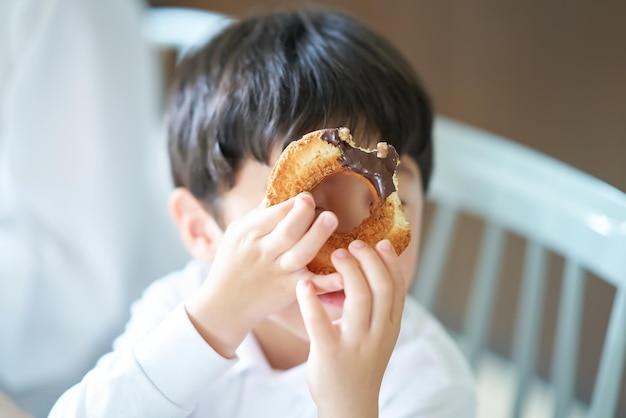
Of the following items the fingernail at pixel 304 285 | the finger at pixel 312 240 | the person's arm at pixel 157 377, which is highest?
the finger at pixel 312 240

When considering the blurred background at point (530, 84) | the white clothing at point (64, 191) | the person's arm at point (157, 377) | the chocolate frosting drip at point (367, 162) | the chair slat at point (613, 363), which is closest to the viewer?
the chocolate frosting drip at point (367, 162)

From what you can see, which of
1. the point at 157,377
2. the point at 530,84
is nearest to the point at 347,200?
the point at 157,377

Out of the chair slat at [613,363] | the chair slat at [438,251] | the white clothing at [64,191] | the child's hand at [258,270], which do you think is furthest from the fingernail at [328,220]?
the white clothing at [64,191]

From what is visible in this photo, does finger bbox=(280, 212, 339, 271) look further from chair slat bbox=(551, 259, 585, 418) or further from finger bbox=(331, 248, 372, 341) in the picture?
chair slat bbox=(551, 259, 585, 418)

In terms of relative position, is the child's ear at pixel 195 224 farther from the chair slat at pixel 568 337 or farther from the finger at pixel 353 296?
the chair slat at pixel 568 337

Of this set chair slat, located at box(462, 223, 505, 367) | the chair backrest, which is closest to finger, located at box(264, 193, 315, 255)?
the chair backrest

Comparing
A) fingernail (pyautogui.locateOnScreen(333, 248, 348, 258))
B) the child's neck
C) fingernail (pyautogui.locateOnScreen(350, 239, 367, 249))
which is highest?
fingernail (pyautogui.locateOnScreen(350, 239, 367, 249))

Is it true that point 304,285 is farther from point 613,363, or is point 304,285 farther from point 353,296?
point 613,363
